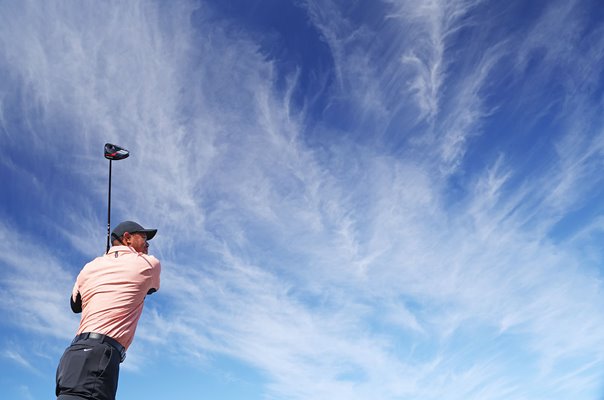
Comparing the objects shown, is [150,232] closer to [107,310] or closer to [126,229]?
[126,229]

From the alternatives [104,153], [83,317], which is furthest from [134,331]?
[104,153]

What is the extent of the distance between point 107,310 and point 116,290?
0.30 metres

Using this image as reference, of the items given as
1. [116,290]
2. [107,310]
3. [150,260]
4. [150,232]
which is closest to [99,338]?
[107,310]

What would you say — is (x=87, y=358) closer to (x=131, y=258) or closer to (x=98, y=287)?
(x=98, y=287)

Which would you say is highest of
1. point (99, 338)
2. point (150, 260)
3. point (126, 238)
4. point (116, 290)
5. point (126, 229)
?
point (126, 229)

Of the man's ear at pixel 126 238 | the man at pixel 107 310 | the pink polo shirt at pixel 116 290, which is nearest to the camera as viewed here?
the man at pixel 107 310

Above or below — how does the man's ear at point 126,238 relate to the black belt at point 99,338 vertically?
above

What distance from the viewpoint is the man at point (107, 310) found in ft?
18.4

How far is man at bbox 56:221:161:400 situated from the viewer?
18.4 ft

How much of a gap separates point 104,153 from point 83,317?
902cm

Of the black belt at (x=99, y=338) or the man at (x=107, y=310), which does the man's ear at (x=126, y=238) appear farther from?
the black belt at (x=99, y=338)

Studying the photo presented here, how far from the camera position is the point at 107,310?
628 centimetres

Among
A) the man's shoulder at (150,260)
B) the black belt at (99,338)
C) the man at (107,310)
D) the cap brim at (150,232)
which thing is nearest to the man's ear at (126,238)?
the man at (107,310)

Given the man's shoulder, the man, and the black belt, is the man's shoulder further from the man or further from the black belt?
the black belt
